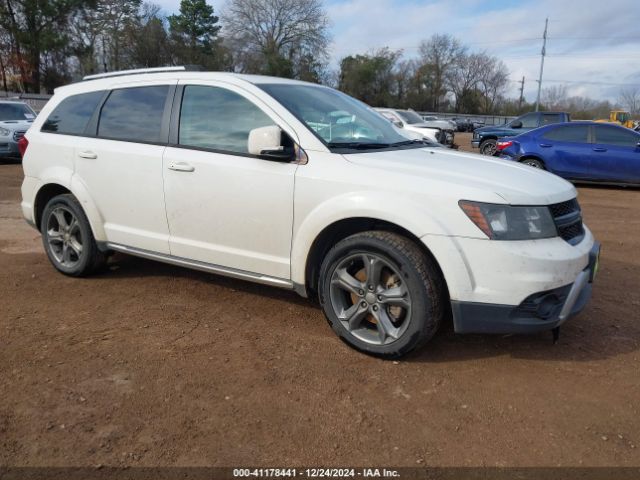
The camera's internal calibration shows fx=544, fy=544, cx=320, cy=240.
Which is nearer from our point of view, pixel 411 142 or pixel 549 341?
pixel 549 341

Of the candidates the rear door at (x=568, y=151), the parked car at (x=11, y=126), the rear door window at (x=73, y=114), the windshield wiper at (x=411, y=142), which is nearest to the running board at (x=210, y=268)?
the rear door window at (x=73, y=114)

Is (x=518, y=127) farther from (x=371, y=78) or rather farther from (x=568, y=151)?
(x=371, y=78)

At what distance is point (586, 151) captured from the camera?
11.5 metres

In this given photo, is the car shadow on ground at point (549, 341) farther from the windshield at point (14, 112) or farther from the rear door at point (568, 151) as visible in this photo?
the windshield at point (14, 112)

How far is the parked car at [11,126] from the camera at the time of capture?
1427cm

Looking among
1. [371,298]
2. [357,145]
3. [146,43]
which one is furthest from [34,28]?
[371,298]

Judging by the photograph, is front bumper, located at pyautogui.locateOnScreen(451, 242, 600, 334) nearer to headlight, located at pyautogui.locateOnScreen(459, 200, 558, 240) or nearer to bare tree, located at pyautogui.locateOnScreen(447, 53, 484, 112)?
headlight, located at pyautogui.locateOnScreen(459, 200, 558, 240)

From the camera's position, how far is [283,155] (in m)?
3.57

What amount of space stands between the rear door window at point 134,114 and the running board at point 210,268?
2.95 ft

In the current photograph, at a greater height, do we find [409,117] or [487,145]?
[409,117]

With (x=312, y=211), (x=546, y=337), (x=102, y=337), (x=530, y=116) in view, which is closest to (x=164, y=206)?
(x=102, y=337)

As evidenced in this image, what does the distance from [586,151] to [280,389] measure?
10602mm

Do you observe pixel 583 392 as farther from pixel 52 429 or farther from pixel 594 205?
pixel 594 205

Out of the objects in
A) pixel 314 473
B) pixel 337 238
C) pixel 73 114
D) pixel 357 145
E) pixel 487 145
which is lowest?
pixel 314 473
